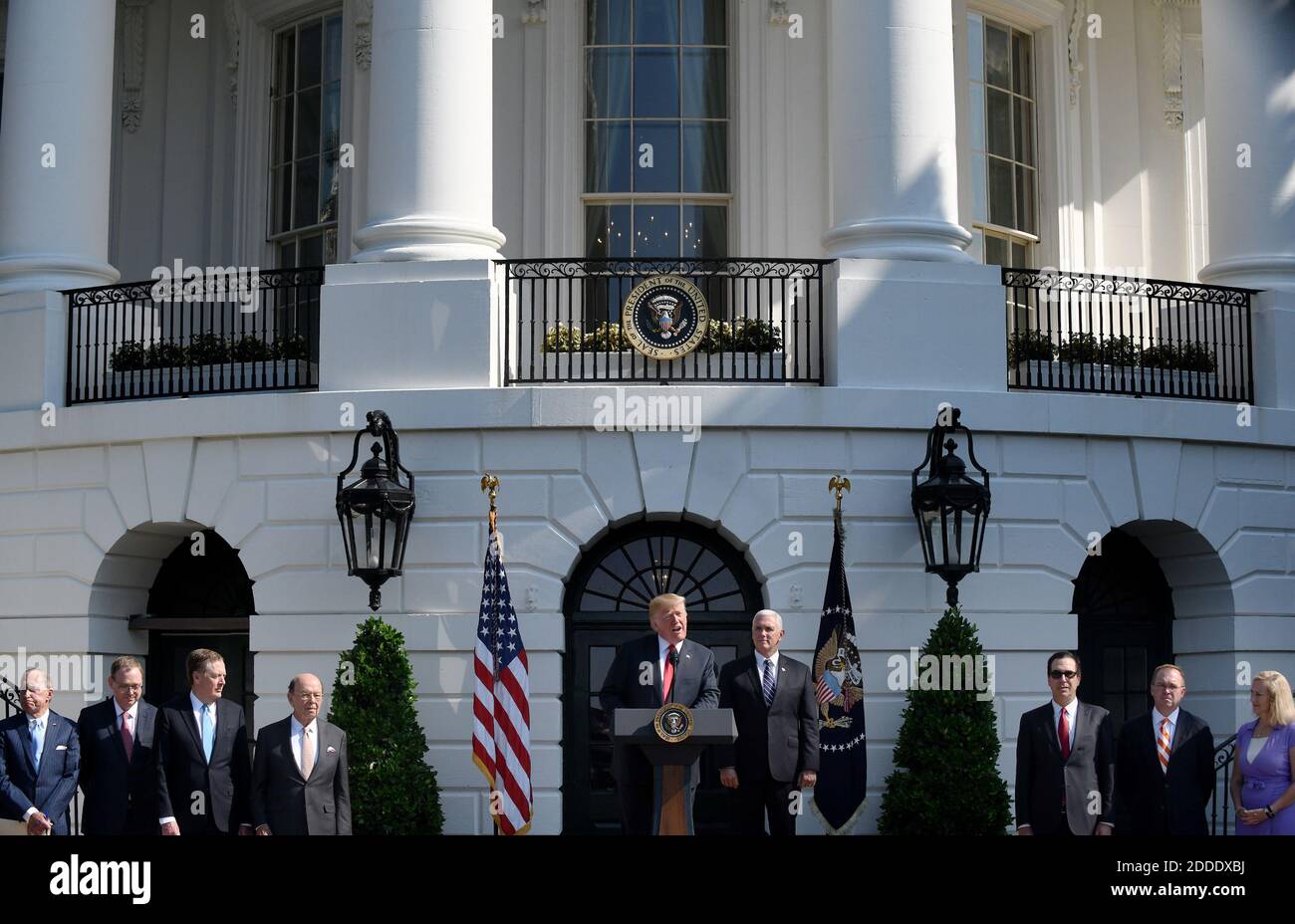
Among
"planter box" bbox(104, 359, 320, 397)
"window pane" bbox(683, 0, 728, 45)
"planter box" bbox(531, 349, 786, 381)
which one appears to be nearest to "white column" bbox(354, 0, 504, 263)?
"planter box" bbox(531, 349, 786, 381)

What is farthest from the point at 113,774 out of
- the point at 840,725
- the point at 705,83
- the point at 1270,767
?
the point at 705,83

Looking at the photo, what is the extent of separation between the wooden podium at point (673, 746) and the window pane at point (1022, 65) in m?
12.6

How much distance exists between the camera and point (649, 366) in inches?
717

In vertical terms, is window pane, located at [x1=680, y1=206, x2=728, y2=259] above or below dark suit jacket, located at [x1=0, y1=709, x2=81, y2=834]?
above

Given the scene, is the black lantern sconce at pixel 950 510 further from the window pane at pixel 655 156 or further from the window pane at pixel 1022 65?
the window pane at pixel 1022 65

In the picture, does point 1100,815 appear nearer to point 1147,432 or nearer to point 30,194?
point 1147,432

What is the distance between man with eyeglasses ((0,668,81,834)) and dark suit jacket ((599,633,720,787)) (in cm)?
367

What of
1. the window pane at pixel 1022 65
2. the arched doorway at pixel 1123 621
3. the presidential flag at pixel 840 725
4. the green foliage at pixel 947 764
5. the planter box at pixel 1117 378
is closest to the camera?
the green foliage at pixel 947 764

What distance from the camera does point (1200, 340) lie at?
20.0 m

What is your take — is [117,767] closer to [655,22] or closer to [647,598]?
[647,598]

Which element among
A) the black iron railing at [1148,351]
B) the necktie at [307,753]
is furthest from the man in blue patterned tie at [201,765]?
the black iron railing at [1148,351]

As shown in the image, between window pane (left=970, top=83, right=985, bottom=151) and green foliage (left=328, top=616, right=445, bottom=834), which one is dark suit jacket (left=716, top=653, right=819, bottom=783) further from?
window pane (left=970, top=83, right=985, bottom=151)

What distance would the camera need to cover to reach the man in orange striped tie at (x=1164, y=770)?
13078mm

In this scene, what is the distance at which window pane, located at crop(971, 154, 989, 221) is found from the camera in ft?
72.8
